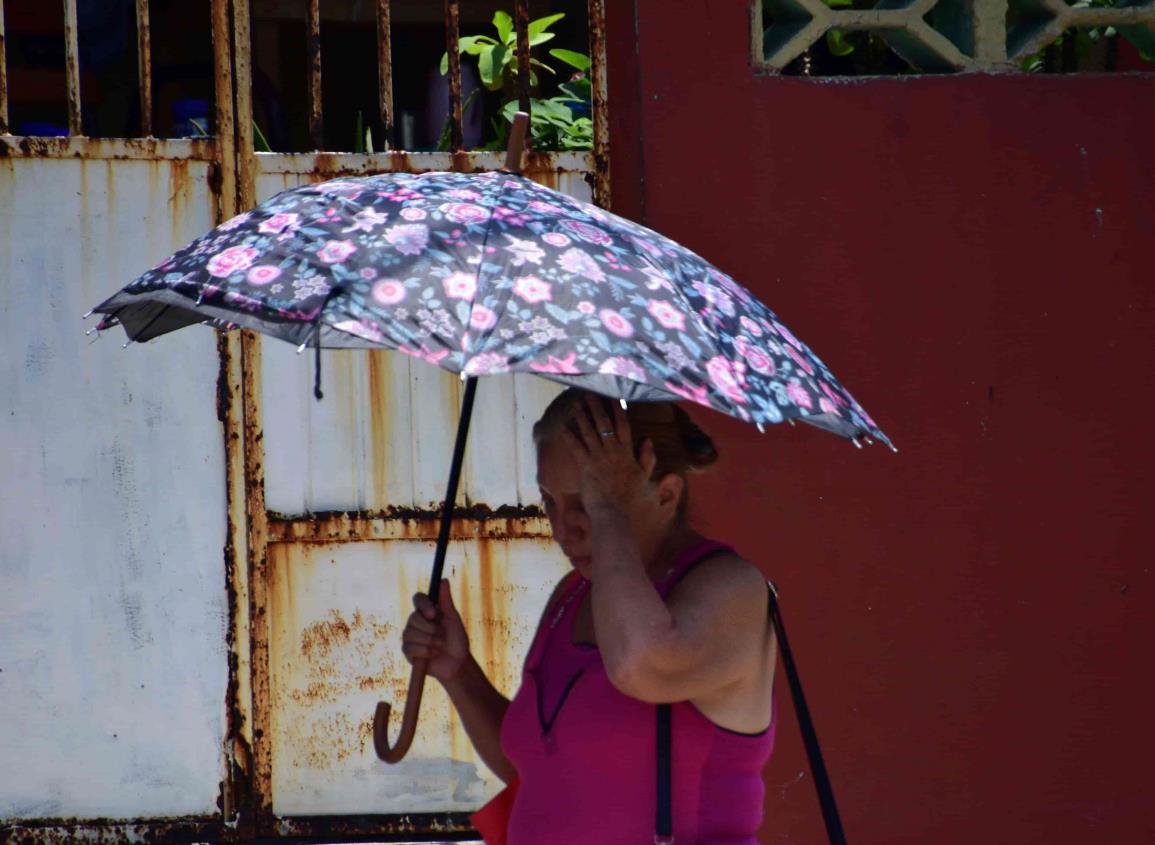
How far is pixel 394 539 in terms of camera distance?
4426 millimetres

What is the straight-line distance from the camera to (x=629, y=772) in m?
2.33

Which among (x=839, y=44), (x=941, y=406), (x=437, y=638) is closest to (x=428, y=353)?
(x=437, y=638)

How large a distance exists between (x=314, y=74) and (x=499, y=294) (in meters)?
2.49

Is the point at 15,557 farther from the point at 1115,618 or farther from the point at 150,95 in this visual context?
the point at 1115,618

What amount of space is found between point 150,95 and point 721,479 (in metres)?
1.88

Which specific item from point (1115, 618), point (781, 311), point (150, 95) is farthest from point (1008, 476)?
point (150, 95)

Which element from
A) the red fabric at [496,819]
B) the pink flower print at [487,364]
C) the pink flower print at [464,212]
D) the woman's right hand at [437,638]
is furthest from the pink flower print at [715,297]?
the red fabric at [496,819]

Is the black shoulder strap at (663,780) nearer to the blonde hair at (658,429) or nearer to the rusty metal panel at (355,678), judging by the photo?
the blonde hair at (658,429)

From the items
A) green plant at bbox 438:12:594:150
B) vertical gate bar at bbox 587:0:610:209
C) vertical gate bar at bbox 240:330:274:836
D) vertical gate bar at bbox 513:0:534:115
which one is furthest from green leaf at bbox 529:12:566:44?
vertical gate bar at bbox 240:330:274:836

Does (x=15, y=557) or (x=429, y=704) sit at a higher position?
(x=15, y=557)

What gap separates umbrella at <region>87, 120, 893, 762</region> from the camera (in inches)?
81.8

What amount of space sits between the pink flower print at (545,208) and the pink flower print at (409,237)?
0.19 metres

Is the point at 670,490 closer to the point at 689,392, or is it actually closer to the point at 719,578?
the point at 719,578

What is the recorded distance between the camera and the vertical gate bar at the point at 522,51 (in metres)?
4.46
